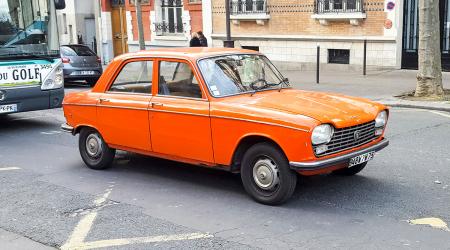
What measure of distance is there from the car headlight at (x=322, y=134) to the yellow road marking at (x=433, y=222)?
106cm

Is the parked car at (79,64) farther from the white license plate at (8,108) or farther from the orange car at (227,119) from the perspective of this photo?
the orange car at (227,119)

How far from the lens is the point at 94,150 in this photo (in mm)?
7406

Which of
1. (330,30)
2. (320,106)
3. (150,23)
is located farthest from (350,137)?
(150,23)

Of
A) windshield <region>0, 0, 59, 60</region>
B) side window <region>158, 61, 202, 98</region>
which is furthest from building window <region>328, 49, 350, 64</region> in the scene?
side window <region>158, 61, 202, 98</region>

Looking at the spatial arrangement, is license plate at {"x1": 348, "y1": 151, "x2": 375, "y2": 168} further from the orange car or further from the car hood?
the car hood

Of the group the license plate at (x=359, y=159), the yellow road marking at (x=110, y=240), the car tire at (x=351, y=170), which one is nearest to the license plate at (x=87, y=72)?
the car tire at (x=351, y=170)

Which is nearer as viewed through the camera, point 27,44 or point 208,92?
point 208,92

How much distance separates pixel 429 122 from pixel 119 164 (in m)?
5.73

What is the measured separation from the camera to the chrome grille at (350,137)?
5.47 m

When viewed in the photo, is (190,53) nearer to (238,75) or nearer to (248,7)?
(238,75)

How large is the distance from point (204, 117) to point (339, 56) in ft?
47.2

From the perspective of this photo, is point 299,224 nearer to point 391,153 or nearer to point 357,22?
point 391,153

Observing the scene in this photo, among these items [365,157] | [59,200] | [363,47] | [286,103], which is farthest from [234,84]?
[363,47]

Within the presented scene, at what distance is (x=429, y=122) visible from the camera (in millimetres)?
10227
